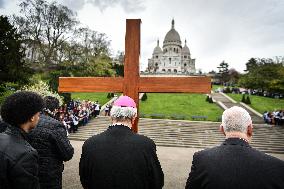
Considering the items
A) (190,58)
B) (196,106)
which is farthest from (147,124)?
(190,58)

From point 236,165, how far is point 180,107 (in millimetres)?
33737

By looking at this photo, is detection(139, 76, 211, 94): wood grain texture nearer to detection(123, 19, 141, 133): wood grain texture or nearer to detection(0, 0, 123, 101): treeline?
detection(123, 19, 141, 133): wood grain texture

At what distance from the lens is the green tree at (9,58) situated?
27128mm

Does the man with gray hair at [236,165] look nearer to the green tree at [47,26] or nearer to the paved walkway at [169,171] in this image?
the paved walkway at [169,171]

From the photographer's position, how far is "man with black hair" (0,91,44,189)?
212 cm

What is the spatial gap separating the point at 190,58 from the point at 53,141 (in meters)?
111

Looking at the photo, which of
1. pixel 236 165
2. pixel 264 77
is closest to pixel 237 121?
pixel 236 165

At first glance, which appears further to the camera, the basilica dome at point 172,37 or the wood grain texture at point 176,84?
the basilica dome at point 172,37

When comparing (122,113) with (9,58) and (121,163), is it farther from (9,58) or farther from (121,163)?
(9,58)

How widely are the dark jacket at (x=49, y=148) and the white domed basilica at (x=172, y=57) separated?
296 ft

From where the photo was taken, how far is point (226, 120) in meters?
2.25

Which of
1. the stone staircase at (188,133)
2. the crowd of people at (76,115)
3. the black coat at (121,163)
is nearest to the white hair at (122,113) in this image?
the black coat at (121,163)

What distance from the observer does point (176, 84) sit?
430 cm

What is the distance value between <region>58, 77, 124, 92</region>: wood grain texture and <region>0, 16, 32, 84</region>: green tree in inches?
962
